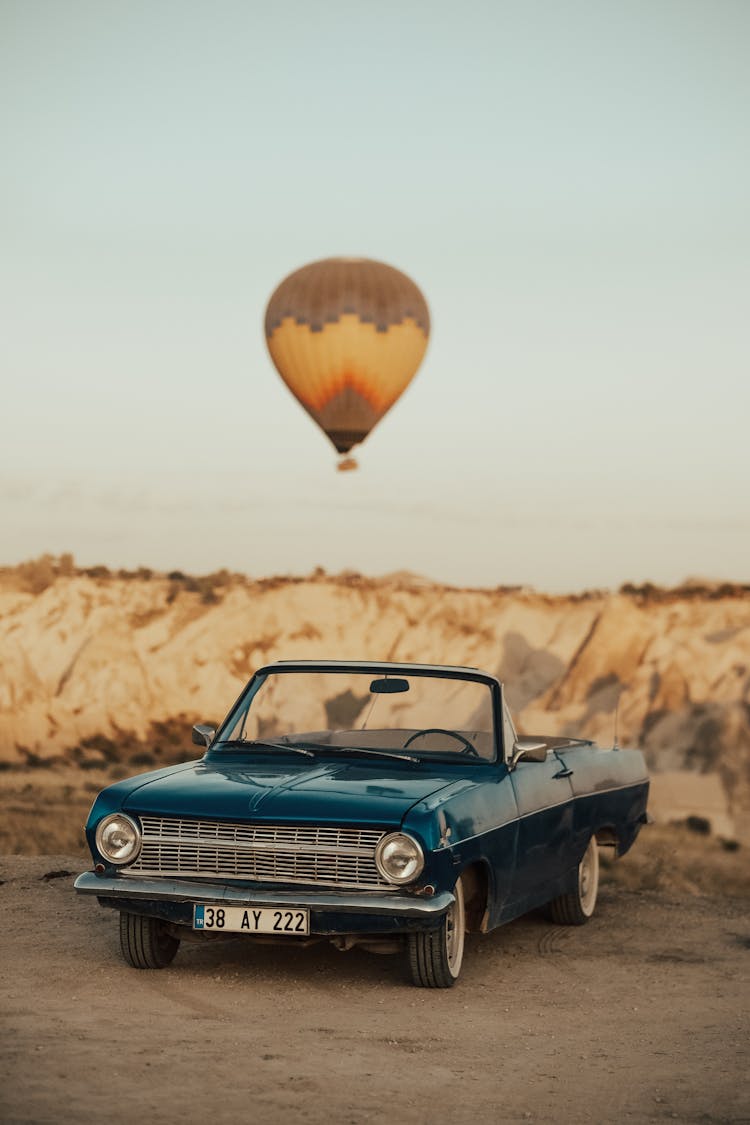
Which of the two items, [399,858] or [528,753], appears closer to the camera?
[399,858]

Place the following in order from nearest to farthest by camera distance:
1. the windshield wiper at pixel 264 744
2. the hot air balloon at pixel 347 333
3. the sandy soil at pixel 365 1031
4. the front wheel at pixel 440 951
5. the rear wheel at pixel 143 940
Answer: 1. the sandy soil at pixel 365 1031
2. the front wheel at pixel 440 951
3. the rear wheel at pixel 143 940
4. the windshield wiper at pixel 264 744
5. the hot air balloon at pixel 347 333

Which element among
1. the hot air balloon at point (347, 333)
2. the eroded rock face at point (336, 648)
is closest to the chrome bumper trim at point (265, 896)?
the hot air balloon at point (347, 333)

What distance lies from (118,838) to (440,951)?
1646 millimetres

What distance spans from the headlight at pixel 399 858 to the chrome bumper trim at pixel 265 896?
0.10 meters

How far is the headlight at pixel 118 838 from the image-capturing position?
7703 millimetres

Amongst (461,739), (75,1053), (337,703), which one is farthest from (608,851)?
(75,1053)

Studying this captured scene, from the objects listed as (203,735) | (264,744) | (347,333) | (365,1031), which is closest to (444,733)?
(264,744)

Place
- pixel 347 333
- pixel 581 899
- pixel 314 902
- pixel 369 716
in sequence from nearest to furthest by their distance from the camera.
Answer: pixel 314 902
pixel 369 716
pixel 581 899
pixel 347 333

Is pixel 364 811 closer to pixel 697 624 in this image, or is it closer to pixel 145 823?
pixel 145 823

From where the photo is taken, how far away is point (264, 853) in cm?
748

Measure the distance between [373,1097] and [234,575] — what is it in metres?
43.3

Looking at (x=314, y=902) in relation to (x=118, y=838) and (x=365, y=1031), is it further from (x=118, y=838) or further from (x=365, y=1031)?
(x=118, y=838)

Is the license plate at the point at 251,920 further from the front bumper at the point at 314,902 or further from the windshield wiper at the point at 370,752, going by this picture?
the windshield wiper at the point at 370,752

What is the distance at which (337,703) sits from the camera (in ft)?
34.5
